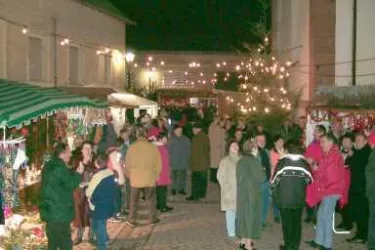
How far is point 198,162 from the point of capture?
1753 cm

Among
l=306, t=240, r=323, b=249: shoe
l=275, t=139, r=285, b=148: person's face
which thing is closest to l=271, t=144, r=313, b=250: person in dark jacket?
l=306, t=240, r=323, b=249: shoe

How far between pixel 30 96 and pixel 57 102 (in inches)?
22.3

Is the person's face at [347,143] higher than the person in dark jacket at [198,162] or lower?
higher

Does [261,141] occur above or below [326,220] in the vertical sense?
above

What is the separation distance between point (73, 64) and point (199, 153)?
723cm

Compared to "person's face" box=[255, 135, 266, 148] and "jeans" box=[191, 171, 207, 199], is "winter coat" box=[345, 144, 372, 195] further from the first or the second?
"jeans" box=[191, 171, 207, 199]

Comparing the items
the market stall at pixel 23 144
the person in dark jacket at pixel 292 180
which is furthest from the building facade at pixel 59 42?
the person in dark jacket at pixel 292 180

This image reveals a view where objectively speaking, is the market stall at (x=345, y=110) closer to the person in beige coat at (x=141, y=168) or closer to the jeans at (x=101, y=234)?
the person in beige coat at (x=141, y=168)

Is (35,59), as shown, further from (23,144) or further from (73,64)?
(23,144)

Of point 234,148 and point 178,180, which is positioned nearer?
point 234,148

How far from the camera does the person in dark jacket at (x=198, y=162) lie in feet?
57.5

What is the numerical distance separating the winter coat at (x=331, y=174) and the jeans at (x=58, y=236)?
4171 mm

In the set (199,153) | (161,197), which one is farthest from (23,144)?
(199,153)

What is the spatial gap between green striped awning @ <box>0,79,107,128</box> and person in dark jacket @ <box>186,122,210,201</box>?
371 cm
